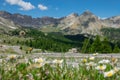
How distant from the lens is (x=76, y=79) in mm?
5285

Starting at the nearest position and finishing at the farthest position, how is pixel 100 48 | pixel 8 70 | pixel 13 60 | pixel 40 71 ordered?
pixel 40 71
pixel 8 70
pixel 13 60
pixel 100 48

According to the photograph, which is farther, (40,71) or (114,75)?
(40,71)

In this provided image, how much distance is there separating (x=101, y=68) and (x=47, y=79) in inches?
37.1

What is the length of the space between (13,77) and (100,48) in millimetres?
83552

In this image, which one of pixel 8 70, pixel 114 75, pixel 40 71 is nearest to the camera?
pixel 114 75

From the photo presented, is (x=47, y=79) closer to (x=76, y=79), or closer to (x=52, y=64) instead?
(x=76, y=79)

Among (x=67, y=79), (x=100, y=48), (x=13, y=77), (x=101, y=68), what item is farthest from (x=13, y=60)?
(x=100, y=48)

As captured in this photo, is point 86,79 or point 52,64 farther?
point 52,64

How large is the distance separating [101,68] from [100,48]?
83453 mm

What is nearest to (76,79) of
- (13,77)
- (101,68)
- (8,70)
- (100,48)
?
(101,68)

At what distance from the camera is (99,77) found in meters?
5.51

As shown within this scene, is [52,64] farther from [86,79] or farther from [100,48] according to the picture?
[100,48]

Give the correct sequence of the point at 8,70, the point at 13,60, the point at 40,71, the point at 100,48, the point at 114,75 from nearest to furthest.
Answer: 1. the point at 114,75
2. the point at 40,71
3. the point at 8,70
4. the point at 13,60
5. the point at 100,48

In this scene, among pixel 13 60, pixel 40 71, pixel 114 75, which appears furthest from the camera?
pixel 13 60
